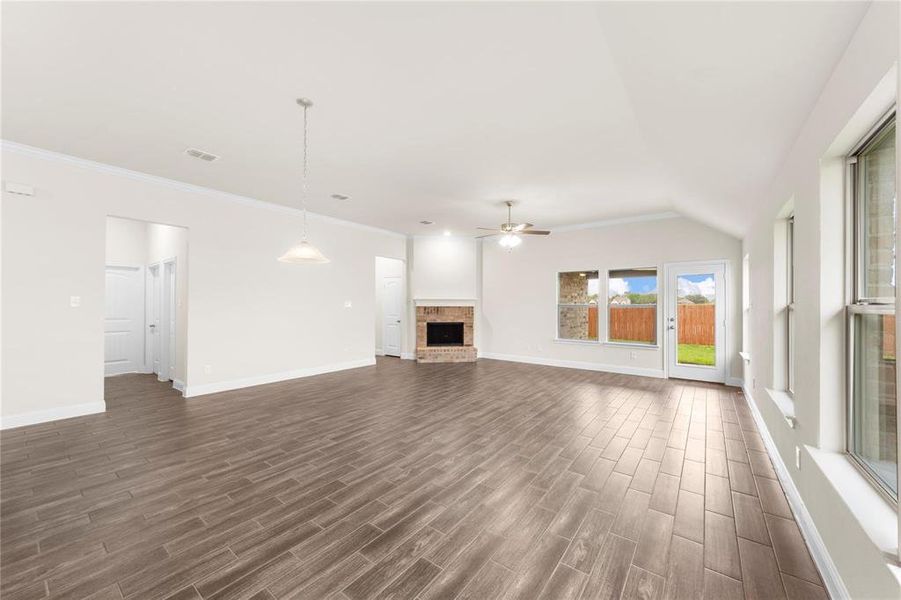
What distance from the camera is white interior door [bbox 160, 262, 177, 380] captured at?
5902 millimetres

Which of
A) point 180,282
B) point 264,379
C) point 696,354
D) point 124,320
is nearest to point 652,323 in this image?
point 696,354

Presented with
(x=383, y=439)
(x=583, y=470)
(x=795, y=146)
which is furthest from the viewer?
(x=383, y=439)

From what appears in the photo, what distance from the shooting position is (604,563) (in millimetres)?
1837

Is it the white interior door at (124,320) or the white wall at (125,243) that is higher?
the white wall at (125,243)

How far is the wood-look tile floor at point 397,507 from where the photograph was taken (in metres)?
1.73

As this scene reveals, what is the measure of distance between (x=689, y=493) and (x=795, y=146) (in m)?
2.59

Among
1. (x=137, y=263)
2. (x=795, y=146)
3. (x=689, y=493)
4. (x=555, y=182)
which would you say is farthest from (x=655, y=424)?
(x=137, y=263)

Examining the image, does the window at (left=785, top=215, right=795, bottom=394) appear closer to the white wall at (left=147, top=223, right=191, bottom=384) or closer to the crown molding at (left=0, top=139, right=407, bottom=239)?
the crown molding at (left=0, top=139, right=407, bottom=239)

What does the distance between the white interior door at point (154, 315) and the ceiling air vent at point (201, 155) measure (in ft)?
12.0

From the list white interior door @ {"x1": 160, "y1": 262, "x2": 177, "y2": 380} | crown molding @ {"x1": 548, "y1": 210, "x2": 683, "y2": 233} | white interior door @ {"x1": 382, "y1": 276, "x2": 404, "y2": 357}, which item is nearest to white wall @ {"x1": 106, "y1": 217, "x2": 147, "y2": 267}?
white interior door @ {"x1": 160, "y1": 262, "x2": 177, "y2": 380}

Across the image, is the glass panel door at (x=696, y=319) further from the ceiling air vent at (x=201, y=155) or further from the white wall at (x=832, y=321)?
the ceiling air vent at (x=201, y=155)

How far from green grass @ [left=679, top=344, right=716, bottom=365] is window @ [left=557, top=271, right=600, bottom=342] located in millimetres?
1531

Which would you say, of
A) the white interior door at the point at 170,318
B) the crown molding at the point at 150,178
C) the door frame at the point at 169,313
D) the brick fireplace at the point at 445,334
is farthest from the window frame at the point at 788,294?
the white interior door at the point at 170,318

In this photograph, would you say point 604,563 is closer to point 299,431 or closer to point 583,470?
point 583,470
